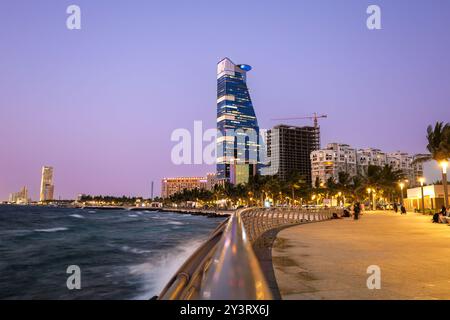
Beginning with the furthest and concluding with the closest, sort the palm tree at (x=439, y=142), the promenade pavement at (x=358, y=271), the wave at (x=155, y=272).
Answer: the palm tree at (x=439, y=142), the wave at (x=155, y=272), the promenade pavement at (x=358, y=271)

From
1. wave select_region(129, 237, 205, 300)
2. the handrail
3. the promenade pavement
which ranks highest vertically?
the handrail

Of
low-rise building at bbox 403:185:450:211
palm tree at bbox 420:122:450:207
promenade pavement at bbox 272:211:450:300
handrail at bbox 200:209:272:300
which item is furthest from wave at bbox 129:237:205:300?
low-rise building at bbox 403:185:450:211

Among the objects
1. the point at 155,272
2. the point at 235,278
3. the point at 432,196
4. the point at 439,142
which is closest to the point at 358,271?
the point at 235,278

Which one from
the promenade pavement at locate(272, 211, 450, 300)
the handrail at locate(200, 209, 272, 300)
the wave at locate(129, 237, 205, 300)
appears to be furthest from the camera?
the wave at locate(129, 237, 205, 300)

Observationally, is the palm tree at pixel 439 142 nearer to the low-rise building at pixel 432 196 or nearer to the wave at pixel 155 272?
the low-rise building at pixel 432 196

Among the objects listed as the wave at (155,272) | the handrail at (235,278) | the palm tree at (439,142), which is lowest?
the wave at (155,272)

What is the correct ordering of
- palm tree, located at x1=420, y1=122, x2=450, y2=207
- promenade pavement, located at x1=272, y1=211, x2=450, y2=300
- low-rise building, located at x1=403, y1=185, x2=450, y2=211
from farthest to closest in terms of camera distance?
low-rise building, located at x1=403, y1=185, x2=450, y2=211 < palm tree, located at x1=420, y1=122, x2=450, y2=207 < promenade pavement, located at x1=272, y1=211, x2=450, y2=300

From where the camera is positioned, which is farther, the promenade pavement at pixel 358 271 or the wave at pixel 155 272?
the wave at pixel 155 272

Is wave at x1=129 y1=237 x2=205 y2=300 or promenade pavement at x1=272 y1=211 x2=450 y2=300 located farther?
wave at x1=129 y1=237 x2=205 y2=300

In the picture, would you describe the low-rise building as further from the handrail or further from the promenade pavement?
the handrail

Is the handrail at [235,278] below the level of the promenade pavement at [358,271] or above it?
above

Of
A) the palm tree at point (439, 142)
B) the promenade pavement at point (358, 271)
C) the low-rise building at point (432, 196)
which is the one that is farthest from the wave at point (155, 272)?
the low-rise building at point (432, 196)
